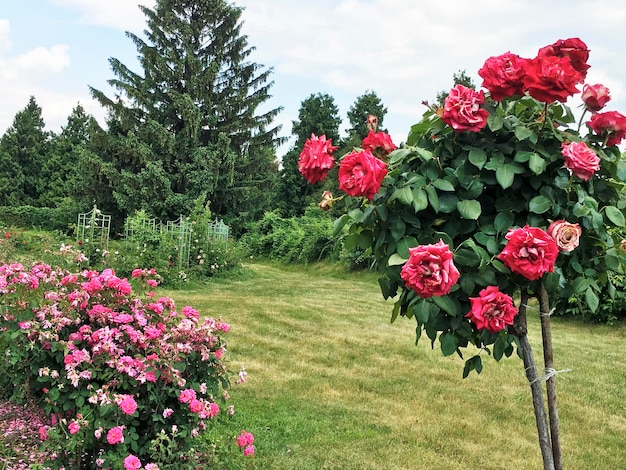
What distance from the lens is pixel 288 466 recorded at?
2.72 metres

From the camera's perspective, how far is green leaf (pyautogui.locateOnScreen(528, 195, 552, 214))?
1.50 m

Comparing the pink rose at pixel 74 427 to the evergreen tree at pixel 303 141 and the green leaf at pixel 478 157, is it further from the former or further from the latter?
the evergreen tree at pixel 303 141

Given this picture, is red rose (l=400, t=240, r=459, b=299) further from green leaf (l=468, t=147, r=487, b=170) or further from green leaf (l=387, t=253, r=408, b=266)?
green leaf (l=468, t=147, r=487, b=170)

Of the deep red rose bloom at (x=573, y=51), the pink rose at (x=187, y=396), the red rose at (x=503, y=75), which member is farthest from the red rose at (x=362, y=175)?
the pink rose at (x=187, y=396)

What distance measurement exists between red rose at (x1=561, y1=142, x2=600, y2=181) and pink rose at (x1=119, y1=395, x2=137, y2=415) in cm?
168

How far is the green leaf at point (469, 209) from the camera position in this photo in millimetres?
1463

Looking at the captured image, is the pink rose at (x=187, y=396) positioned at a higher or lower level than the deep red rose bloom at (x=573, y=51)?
lower

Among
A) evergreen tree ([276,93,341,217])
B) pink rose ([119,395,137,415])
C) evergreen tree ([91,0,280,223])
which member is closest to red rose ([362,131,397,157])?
pink rose ([119,395,137,415])

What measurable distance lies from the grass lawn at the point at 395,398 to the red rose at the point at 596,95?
6.95 ft

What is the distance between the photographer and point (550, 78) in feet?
4.43

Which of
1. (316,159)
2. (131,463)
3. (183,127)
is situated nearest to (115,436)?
(131,463)

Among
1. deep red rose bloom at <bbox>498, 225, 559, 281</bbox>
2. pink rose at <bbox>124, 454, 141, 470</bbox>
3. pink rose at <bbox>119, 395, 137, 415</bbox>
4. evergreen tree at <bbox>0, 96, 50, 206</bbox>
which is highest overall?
evergreen tree at <bbox>0, 96, 50, 206</bbox>

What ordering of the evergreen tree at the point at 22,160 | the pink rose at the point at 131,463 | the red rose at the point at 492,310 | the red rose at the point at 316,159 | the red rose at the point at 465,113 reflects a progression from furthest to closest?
the evergreen tree at the point at 22,160, the pink rose at the point at 131,463, the red rose at the point at 316,159, the red rose at the point at 465,113, the red rose at the point at 492,310

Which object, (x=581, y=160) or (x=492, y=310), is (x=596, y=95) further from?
(x=492, y=310)
